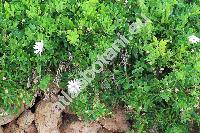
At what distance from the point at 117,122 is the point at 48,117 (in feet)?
2.41

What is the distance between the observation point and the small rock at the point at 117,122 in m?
4.65

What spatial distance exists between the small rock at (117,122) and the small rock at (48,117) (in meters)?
0.47

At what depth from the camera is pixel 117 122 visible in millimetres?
4676

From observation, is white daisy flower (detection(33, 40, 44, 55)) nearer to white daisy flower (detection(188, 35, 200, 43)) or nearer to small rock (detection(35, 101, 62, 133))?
small rock (detection(35, 101, 62, 133))

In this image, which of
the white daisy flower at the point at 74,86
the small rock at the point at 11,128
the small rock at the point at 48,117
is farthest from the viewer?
the small rock at the point at 11,128

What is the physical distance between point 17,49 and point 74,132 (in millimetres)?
1117

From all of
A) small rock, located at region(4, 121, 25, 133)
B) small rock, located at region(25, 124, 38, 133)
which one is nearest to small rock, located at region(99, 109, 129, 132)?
small rock, located at region(25, 124, 38, 133)

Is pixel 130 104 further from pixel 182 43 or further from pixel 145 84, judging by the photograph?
pixel 182 43

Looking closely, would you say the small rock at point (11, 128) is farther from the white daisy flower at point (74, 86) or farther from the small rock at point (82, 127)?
the white daisy flower at point (74, 86)

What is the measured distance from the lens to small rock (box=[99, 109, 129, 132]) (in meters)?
4.65

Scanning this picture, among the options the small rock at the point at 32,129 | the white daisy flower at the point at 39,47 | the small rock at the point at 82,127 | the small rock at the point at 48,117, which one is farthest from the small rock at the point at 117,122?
the white daisy flower at the point at 39,47

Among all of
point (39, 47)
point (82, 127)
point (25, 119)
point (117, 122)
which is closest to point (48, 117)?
point (25, 119)

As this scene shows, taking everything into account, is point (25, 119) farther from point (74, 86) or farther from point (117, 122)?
point (117, 122)

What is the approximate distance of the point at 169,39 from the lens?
4.33m
